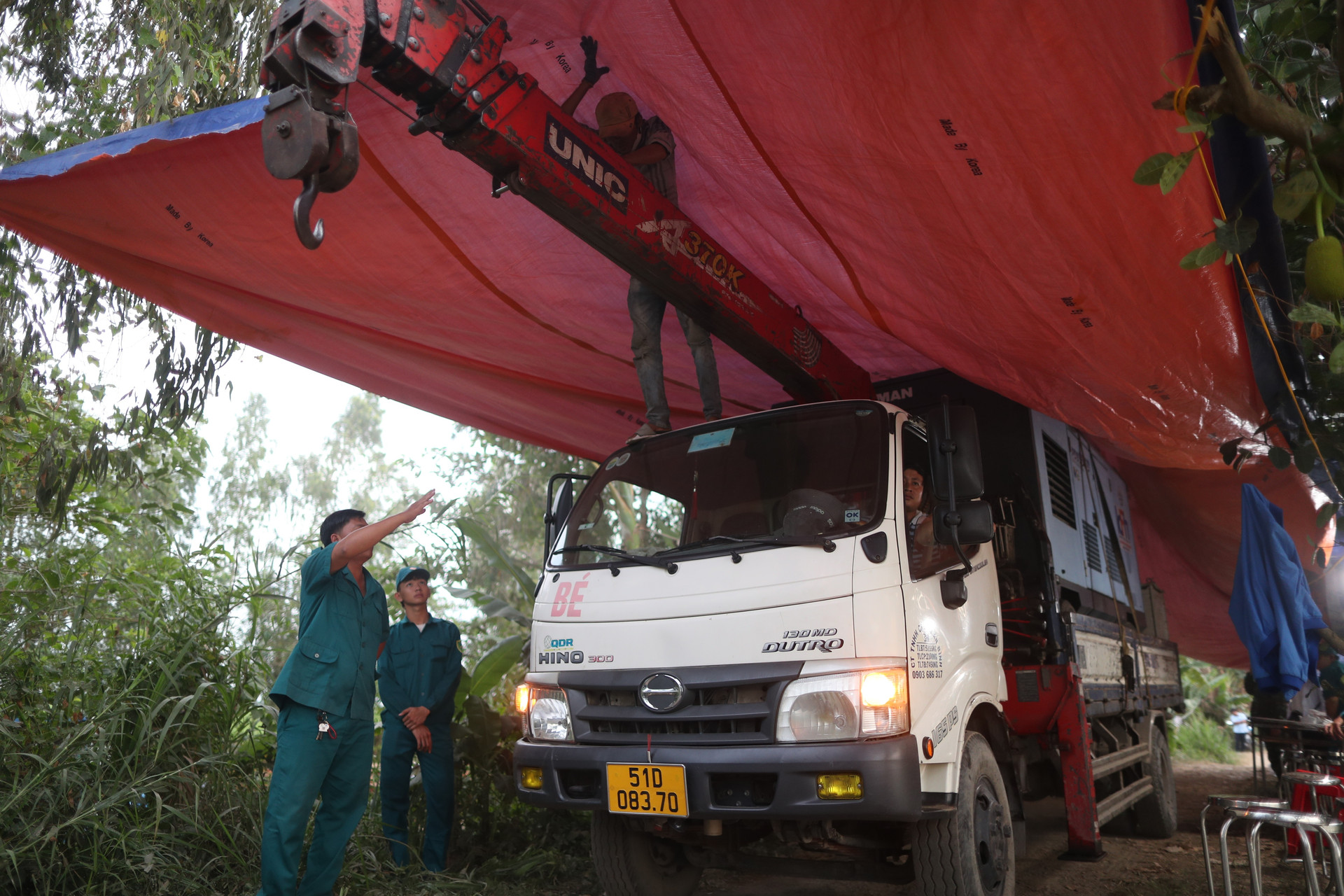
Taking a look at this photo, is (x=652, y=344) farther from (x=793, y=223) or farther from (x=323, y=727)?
(x=323, y=727)

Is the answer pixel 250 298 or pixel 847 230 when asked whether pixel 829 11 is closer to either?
pixel 847 230

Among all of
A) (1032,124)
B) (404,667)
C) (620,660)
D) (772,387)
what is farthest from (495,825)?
(1032,124)

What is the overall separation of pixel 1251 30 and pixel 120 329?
23.0 ft

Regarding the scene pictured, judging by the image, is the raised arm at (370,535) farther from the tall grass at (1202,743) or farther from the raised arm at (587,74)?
the tall grass at (1202,743)

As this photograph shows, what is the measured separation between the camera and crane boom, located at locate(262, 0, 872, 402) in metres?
2.53

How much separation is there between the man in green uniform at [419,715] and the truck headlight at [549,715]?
1675mm

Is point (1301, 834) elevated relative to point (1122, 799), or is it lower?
elevated

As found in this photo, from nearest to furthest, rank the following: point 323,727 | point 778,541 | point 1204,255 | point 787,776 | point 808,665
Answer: point 1204,255 < point 787,776 < point 808,665 < point 778,541 < point 323,727

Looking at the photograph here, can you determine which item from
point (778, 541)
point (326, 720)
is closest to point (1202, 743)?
point (778, 541)

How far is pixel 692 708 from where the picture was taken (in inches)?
136

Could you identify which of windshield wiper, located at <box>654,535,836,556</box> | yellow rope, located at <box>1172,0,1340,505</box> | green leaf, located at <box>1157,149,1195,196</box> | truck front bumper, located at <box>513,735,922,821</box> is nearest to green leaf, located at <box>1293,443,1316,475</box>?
yellow rope, located at <box>1172,0,1340,505</box>

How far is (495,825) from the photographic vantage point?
5.67 meters

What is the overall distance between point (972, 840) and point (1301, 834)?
4.23 ft

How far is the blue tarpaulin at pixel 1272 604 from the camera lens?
19.1ft
